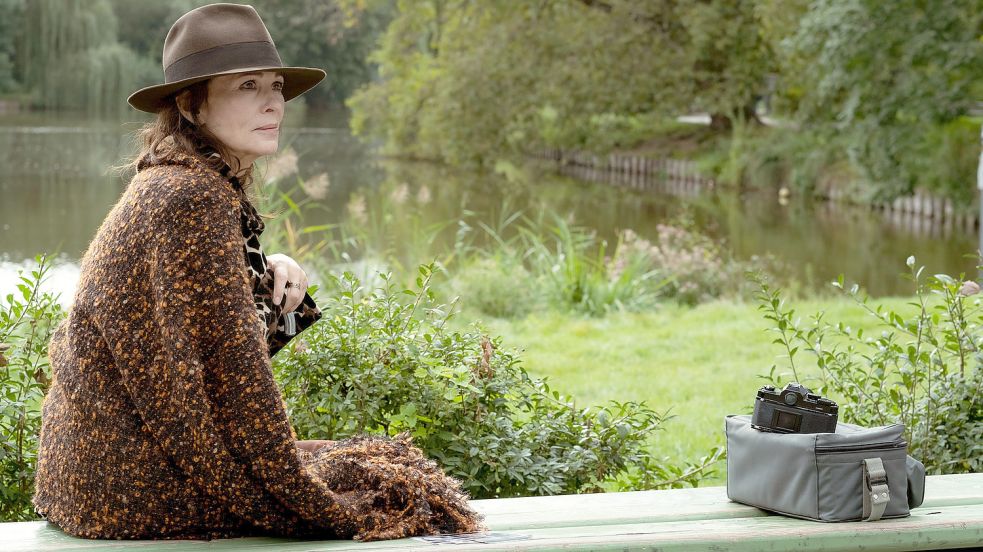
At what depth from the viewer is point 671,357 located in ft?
25.1

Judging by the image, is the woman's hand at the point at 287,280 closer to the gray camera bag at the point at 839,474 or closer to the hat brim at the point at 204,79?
the hat brim at the point at 204,79

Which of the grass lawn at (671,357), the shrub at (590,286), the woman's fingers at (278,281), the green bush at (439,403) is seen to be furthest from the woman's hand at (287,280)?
the shrub at (590,286)

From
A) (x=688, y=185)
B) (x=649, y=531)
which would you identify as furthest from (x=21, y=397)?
(x=688, y=185)

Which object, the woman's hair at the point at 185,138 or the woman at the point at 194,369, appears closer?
the woman at the point at 194,369

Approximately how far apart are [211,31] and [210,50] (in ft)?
0.14

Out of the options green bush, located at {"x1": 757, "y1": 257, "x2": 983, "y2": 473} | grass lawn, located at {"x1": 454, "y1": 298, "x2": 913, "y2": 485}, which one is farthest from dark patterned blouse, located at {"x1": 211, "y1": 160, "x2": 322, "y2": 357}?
grass lawn, located at {"x1": 454, "y1": 298, "x2": 913, "y2": 485}

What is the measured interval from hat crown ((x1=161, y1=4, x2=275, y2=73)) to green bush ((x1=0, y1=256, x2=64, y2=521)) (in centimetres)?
117

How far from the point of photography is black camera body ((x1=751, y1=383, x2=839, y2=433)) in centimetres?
259

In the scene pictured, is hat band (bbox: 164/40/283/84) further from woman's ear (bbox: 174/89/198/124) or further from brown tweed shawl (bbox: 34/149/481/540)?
brown tweed shawl (bbox: 34/149/481/540)

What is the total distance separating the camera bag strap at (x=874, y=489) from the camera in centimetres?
251

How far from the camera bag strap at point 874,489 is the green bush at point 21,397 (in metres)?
2.23

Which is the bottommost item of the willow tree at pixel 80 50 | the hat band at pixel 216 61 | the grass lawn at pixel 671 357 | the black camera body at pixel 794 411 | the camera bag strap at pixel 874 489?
the grass lawn at pixel 671 357

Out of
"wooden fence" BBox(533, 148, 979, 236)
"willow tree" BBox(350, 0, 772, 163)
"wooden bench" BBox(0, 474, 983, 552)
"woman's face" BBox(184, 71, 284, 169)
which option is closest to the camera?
"wooden bench" BBox(0, 474, 983, 552)

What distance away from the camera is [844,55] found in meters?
18.2
